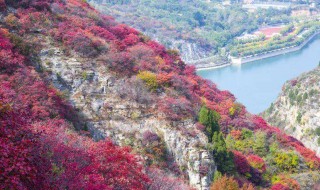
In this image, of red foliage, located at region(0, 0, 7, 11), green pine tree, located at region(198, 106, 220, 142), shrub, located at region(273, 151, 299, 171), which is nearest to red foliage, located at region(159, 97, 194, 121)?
green pine tree, located at region(198, 106, 220, 142)

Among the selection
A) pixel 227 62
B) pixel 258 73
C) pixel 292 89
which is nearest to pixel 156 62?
pixel 292 89

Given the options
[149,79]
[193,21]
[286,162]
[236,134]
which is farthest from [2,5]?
[193,21]

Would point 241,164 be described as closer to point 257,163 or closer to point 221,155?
point 257,163

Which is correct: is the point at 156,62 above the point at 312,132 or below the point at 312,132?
above

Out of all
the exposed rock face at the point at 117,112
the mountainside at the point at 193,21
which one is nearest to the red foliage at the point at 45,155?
the exposed rock face at the point at 117,112

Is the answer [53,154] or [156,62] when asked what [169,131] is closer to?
[156,62]

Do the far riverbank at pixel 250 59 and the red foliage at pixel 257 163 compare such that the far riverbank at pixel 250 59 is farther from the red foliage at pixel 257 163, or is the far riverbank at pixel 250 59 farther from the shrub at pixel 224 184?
the shrub at pixel 224 184
